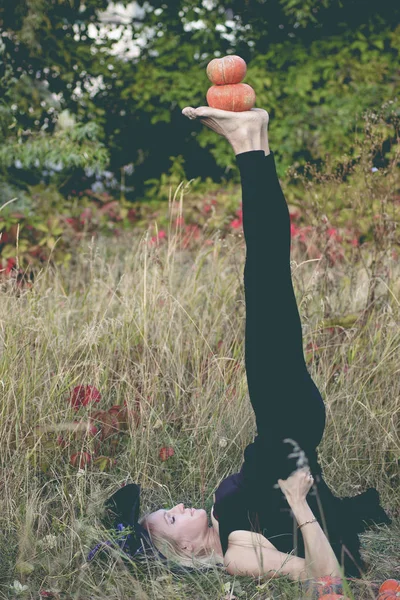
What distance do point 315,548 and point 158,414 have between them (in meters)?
1.01

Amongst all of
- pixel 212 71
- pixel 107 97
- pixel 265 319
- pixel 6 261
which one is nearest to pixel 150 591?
pixel 265 319

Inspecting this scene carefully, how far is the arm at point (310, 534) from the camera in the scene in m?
2.17

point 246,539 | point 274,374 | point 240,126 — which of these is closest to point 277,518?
point 246,539

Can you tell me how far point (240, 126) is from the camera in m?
2.08

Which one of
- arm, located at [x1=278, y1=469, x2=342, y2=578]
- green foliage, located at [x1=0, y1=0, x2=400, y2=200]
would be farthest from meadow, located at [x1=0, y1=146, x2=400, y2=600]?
green foliage, located at [x1=0, y1=0, x2=400, y2=200]

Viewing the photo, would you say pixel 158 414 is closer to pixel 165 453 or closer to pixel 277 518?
pixel 165 453

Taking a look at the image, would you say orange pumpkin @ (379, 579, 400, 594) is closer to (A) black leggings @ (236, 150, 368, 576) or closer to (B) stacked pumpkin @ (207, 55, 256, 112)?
(A) black leggings @ (236, 150, 368, 576)

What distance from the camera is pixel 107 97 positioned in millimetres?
7254

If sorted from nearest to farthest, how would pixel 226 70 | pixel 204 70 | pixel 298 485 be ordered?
1. pixel 298 485
2. pixel 226 70
3. pixel 204 70

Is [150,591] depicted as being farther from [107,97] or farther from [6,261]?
[107,97]

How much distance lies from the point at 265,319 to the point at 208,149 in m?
5.93

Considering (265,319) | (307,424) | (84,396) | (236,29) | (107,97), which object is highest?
(236,29)

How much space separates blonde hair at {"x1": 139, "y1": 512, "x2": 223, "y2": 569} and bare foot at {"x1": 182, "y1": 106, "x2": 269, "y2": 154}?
129 centimetres

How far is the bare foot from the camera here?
Answer: 2068mm
